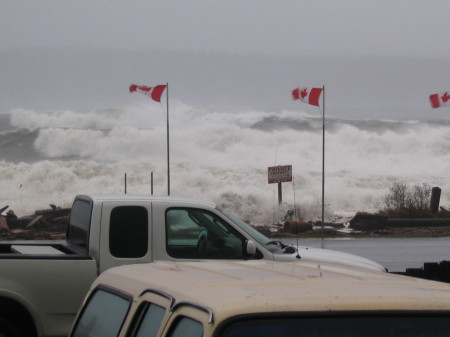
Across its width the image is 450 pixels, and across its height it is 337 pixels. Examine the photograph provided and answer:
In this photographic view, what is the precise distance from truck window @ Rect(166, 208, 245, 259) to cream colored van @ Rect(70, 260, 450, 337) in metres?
4.62

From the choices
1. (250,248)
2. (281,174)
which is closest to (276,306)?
(250,248)

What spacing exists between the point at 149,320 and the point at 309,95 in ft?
88.9

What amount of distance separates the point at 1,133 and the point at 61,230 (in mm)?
37167

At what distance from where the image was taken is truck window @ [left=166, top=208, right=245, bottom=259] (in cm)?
899

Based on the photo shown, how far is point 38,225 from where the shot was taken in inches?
1054

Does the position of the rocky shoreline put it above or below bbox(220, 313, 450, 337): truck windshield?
below

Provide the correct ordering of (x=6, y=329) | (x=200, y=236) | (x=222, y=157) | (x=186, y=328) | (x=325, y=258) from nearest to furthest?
(x=186, y=328)
(x=6, y=329)
(x=200, y=236)
(x=325, y=258)
(x=222, y=157)

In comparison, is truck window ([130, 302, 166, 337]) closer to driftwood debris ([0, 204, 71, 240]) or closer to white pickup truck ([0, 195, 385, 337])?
white pickup truck ([0, 195, 385, 337])

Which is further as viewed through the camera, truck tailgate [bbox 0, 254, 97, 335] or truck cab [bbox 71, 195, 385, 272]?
truck cab [bbox 71, 195, 385, 272]

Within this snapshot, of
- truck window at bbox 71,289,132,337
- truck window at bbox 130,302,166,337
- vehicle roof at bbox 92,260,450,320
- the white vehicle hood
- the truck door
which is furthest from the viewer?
the white vehicle hood

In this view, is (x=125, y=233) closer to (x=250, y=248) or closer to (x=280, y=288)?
(x=250, y=248)

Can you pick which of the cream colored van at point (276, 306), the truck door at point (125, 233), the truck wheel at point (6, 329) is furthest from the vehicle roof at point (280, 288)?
the truck door at point (125, 233)

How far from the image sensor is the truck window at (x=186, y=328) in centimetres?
327

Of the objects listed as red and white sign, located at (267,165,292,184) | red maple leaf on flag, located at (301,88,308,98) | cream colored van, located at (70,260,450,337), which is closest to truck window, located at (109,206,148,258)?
cream colored van, located at (70,260,450,337)
